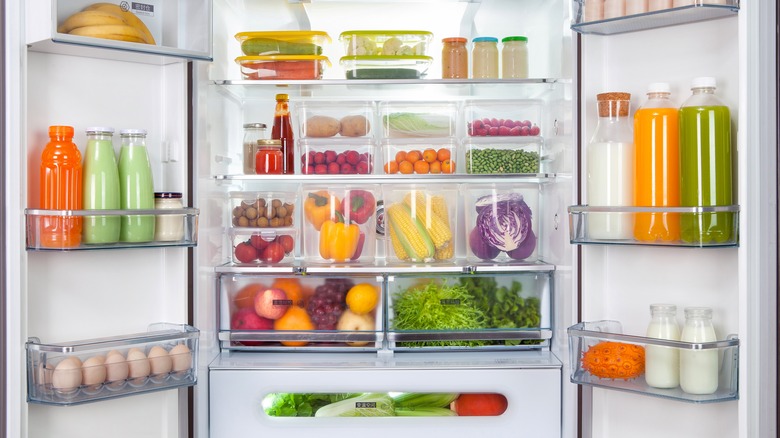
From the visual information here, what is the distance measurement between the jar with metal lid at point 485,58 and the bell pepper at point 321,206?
2.19ft

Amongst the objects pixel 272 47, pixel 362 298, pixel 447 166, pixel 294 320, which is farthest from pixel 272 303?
pixel 272 47

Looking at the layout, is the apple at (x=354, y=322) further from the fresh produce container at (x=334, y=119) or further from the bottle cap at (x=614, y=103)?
the bottle cap at (x=614, y=103)

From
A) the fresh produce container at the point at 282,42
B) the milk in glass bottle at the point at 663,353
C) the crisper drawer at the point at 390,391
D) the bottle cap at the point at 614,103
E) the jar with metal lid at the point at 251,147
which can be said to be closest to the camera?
the milk in glass bottle at the point at 663,353

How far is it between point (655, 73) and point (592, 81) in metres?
0.19

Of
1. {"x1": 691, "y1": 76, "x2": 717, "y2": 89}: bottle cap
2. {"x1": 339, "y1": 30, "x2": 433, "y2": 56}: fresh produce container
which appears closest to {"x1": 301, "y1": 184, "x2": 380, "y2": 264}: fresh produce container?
{"x1": 339, "y1": 30, "x2": 433, "y2": 56}: fresh produce container

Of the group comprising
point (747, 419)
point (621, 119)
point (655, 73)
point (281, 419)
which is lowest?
point (281, 419)

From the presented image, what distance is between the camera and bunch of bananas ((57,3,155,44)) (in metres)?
2.05

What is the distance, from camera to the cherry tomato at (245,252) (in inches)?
107

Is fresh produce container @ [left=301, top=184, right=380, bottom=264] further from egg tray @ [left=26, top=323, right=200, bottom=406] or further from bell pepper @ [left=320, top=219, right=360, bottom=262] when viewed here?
egg tray @ [left=26, top=323, right=200, bottom=406]

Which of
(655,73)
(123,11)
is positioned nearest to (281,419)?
(123,11)

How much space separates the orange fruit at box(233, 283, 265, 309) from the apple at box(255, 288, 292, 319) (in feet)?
0.11

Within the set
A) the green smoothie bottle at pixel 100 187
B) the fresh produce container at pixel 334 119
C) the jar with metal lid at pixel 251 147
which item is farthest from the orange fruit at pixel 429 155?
the green smoothie bottle at pixel 100 187

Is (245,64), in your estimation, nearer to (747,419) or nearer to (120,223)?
(120,223)

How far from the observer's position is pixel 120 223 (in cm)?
210
